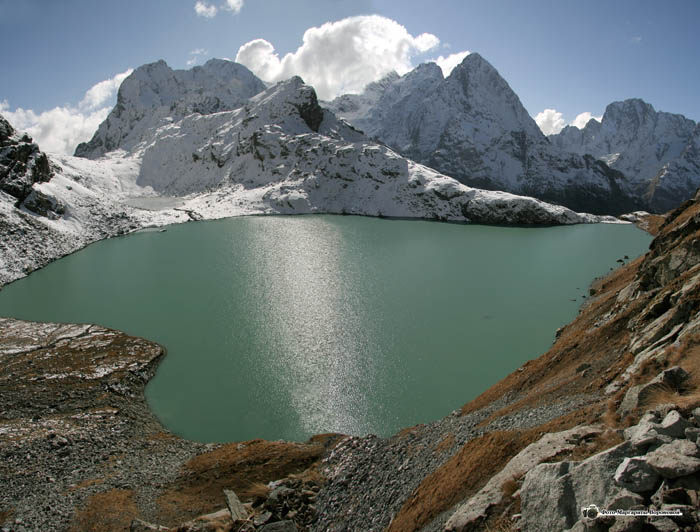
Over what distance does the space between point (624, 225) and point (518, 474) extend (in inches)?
4988

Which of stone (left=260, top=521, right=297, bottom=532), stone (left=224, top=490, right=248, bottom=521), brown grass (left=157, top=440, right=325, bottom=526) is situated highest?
stone (left=260, top=521, right=297, bottom=532)

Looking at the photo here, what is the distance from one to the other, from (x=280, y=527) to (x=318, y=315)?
27.6m

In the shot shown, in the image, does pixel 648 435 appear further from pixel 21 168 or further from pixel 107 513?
pixel 21 168

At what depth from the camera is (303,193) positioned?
125688 millimetres

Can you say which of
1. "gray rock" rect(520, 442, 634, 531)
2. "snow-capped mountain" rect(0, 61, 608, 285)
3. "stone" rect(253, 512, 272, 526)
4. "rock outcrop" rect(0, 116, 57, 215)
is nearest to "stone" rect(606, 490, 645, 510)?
"gray rock" rect(520, 442, 634, 531)

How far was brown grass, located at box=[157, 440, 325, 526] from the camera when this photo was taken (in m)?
17.9

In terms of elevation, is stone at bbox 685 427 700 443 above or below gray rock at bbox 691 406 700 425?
below

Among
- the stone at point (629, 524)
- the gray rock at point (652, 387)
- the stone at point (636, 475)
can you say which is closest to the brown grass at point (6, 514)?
the stone at point (629, 524)

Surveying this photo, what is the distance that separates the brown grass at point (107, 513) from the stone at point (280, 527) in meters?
6.38

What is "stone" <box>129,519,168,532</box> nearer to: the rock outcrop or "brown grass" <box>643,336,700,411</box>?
"brown grass" <box>643,336,700,411</box>

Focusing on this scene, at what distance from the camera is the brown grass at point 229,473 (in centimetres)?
1789

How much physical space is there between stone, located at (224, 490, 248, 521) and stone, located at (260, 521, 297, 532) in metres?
1.26

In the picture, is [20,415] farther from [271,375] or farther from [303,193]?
[303,193]

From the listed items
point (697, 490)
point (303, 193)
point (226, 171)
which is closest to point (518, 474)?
point (697, 490)
